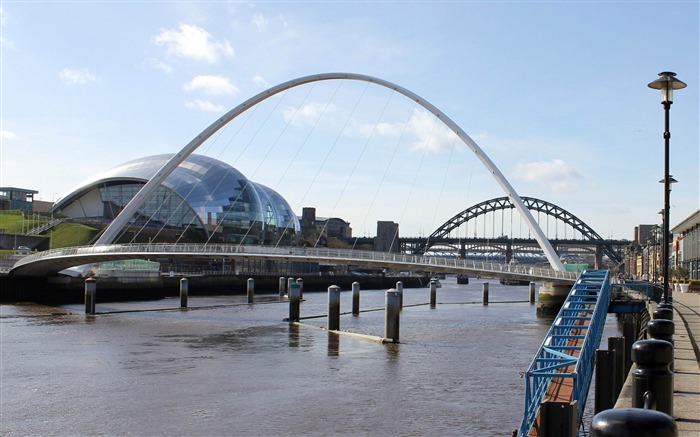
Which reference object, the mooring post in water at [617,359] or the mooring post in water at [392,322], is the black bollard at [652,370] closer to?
the mooring post in water at [617,359]

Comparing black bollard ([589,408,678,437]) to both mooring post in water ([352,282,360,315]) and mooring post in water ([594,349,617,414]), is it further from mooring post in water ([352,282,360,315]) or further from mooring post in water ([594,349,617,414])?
mooring post in water ([352,282,360,315])

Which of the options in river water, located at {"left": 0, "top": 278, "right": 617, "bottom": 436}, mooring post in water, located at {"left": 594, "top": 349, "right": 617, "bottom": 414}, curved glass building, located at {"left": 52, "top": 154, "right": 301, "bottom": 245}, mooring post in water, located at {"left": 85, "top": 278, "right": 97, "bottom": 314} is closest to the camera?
mooring post in water, located at {"left": 594, "top": 349, "right": 617, "bottom": 414}

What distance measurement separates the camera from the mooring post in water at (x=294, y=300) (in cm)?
4406

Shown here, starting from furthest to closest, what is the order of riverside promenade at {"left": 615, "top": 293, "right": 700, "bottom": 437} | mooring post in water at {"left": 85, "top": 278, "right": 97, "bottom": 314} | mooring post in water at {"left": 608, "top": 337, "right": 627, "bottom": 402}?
mooring post in water at {"left": 85, "top": 278, "right": 97, "bottom": 314} < mooring post in water at {"left": 608, "top": 337, "right": 627, "bottom": 402} < riverside promenade at {"left": 615, "top": 293, "right": 700, "bottom": 437}

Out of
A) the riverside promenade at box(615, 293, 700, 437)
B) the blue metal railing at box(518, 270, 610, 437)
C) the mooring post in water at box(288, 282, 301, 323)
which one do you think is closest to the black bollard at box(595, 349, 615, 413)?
the blue metal railing at box(518, 270, 610, 437)

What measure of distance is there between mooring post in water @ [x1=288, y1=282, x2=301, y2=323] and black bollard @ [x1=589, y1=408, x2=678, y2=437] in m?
40.5

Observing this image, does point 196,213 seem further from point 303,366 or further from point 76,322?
point 303,366

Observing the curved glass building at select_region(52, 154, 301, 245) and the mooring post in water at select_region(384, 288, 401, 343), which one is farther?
the curved glass building at select_region(52, 154, 301, 245)

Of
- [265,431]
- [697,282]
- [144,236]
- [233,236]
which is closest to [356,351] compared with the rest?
[265,431]

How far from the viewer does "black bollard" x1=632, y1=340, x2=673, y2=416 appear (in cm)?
695

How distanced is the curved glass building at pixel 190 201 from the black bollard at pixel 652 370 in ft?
309

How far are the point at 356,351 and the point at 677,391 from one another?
67.7 feet

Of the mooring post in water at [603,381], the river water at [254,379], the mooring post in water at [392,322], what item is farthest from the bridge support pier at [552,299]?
the mooring post in water at [603,381]

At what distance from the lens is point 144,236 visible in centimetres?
9906
